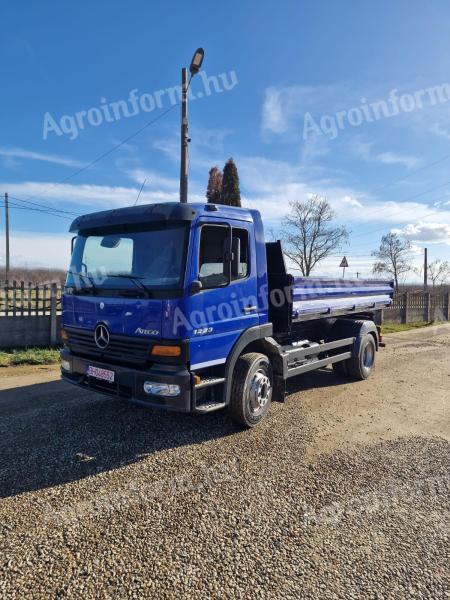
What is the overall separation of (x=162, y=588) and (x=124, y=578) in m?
0.23

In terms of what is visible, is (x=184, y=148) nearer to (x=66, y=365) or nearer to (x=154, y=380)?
(x=66, y=365)

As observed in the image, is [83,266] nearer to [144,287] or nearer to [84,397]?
[144,287]

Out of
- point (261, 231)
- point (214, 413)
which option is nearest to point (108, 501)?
point (214, 413)

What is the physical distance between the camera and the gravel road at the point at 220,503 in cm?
218

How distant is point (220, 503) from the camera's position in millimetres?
2936

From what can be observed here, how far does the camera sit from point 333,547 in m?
2.48

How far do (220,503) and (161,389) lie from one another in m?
1.12

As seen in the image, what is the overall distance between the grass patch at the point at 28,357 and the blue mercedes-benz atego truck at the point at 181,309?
376 cm

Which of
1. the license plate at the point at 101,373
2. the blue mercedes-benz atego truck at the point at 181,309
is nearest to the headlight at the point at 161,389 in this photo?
the blue mercedes-benz atego truck at the point at 181,309

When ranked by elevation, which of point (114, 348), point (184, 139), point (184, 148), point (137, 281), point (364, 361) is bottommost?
point (364, 361)

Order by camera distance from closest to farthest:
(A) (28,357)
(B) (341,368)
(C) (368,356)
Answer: (B) (341,368) < (C) (368,356) < (A) (28,357)

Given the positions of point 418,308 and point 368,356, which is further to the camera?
point 418,308

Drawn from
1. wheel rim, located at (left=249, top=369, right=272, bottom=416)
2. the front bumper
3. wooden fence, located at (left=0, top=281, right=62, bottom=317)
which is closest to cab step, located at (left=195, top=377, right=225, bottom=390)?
the front bumper

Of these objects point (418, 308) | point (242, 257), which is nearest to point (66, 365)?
point (242, 257)
